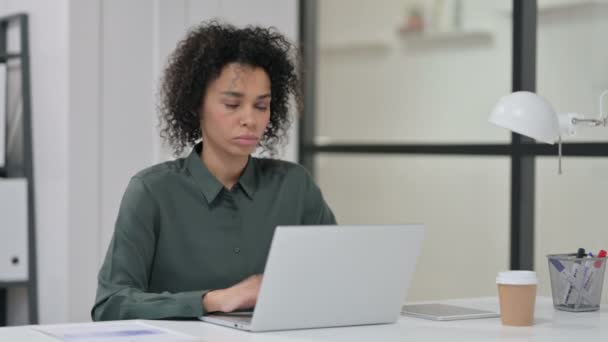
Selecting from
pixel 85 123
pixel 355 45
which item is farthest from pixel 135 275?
pixel 355 45

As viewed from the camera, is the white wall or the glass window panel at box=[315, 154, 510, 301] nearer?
the white wall

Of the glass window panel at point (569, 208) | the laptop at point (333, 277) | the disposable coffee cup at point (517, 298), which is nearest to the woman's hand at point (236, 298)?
the laptop at point (333, 277)

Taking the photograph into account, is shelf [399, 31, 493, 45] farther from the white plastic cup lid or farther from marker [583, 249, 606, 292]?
the white plastic cup lid

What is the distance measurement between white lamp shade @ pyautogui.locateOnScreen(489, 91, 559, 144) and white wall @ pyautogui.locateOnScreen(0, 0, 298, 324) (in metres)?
1.59

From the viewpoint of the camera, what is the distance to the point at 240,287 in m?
1.94

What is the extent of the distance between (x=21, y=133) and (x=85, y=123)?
0.30 m

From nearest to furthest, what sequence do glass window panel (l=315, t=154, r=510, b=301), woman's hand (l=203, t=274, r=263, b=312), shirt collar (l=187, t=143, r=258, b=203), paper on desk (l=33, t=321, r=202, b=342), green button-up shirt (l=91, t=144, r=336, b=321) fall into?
paper on desk (l=33, t=321, r=202, b=342) → woman's hand (l=203, t=274, r=263, b=312) → green button-up shirt (l=91, t=144, r=336, b=321) → shirt collar (l=187, t=143, r=258, b=203) → glass window panel (l=315, t=154, r=510, b=301)

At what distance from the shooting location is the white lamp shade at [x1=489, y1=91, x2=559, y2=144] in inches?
86.1

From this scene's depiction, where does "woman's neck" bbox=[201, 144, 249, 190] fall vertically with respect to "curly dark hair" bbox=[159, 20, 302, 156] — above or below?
below

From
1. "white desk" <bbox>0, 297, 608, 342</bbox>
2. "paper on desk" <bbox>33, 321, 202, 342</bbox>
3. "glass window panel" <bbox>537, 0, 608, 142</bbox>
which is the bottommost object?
"white desk" <bbox>0, 297, 608, 342</bbox>

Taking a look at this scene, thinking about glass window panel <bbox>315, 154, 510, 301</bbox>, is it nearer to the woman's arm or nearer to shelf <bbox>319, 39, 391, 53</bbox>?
shelf <bbox>319, 39, 391, 53</bbox>

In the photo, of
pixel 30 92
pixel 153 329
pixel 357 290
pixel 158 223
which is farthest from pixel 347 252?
pixel 30 92

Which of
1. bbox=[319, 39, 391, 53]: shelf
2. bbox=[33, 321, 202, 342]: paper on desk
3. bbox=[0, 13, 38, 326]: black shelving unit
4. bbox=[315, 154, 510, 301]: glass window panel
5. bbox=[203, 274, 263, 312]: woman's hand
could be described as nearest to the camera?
bbox=[33, 321, 202, 342]: paper on desk

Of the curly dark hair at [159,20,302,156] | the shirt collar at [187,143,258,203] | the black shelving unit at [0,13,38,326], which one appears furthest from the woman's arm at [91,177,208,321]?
the black shelving unit at [0,13,38,326]
